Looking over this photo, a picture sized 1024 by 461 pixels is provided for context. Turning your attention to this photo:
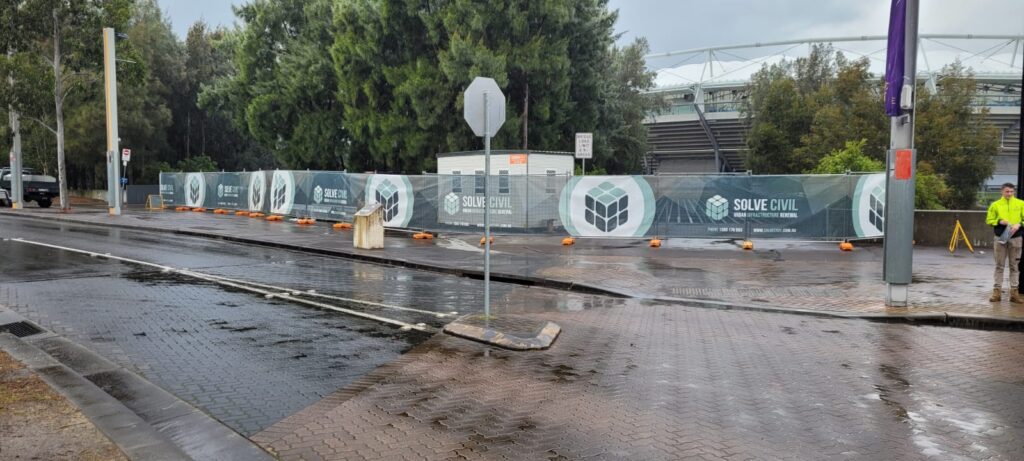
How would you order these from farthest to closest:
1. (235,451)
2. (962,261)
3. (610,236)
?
1. (610,236)
2. (962,261)
3. (235,451)

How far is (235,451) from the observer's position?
4.78m

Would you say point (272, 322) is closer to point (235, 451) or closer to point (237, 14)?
point (235, 451)

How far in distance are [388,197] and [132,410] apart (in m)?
17.6

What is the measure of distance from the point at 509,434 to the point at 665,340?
3704 mm

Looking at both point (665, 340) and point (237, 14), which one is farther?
point (237, 14)

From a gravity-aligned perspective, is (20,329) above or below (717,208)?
below

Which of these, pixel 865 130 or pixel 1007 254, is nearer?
pixel 1007 254

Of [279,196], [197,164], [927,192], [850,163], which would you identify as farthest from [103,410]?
[197,164]

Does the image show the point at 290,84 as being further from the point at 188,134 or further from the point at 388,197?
the point at 188,134

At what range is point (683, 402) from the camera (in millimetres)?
5980

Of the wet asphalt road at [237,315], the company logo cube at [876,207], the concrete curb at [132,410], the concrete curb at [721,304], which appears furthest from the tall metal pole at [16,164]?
the company logo cube at [876,207]

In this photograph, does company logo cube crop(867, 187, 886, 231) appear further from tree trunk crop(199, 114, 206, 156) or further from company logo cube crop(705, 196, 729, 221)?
tree trunk crop(199, 114, 206, 156)

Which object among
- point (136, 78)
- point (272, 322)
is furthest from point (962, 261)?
point (136, 78)

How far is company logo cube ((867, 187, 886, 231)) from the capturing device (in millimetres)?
18203
